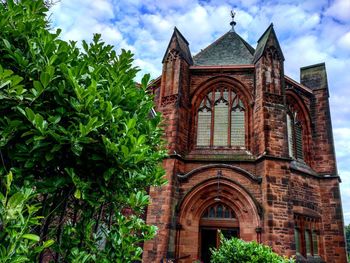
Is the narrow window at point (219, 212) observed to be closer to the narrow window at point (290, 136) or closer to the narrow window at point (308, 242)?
the narrow window at point (308, 242)

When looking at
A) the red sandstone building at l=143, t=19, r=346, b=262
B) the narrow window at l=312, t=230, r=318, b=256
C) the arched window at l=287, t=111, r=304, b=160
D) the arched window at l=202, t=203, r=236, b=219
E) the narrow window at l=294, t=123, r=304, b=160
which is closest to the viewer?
the red sandstone building at l=143, t=19, r=346, b=262

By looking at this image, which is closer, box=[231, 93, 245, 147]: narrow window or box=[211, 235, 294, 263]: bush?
box=[211, 235, 294, 263]: bush

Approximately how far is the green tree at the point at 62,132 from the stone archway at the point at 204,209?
840cm

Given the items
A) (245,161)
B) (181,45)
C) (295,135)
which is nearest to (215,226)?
(245,161)

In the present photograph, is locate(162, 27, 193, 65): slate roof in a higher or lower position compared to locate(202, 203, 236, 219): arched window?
higher

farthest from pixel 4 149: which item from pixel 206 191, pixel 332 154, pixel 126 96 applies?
pixel 332 154

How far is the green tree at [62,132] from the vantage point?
2.08 meters

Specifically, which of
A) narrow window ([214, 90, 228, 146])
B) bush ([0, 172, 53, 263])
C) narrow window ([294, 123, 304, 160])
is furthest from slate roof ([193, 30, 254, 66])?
bush ([0, 172, 53, 263])

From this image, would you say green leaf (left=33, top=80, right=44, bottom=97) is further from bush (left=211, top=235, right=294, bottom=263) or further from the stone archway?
the stone archway

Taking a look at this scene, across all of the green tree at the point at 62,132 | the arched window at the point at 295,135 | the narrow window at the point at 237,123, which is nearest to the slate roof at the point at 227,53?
the narrow window at the point at 237,123

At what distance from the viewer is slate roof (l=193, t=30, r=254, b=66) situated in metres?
14.4

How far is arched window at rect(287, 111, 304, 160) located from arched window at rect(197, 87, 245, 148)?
2.63 metres

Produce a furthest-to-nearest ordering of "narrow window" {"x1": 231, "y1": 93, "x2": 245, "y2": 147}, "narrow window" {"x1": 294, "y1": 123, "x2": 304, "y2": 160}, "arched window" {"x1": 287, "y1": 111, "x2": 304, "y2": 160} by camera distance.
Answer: "narrow window" {"x1": 294, "y1": 123, "x2": 304, "y2": 160} → "arched window" {"x1": 287, "y1": 111, "x2": 304, "y2": 160} → "narrow window" {"x1": 231, "y1": 93, "x2": 245, "y2": 147}

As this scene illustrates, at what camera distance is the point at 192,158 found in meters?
11.6
